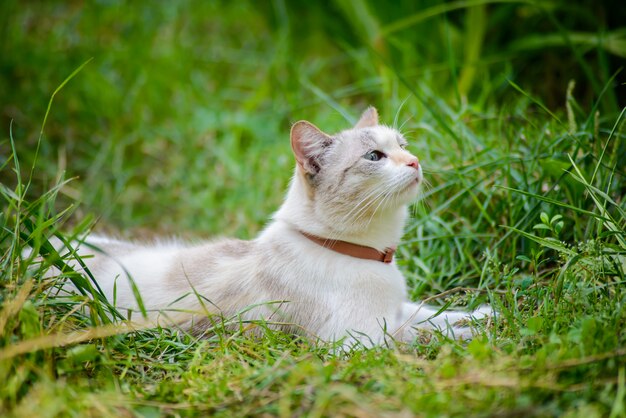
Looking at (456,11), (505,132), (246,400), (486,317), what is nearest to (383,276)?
(486,317)

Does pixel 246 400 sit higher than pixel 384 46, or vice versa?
pixel 384 46

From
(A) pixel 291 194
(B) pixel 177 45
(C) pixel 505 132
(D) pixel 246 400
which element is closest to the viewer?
(D) pixel 246 400

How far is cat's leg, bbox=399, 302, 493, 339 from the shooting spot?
2.35 metres

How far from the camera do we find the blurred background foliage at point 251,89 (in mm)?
3992

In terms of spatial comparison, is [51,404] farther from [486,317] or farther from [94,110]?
[94,110]

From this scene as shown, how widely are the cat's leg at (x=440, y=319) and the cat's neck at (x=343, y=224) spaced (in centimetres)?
30

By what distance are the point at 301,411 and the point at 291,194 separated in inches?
49.7

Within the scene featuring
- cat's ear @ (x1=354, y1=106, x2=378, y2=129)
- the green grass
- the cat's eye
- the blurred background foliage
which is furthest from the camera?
the blurred background foliage

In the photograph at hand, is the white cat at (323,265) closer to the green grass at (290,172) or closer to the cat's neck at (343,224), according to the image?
the cat's neck at (343,224)

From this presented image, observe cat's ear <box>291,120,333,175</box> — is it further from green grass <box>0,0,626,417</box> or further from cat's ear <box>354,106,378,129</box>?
green grass <box>0,0,626,417</box>

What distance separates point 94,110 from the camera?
4922 millimetres

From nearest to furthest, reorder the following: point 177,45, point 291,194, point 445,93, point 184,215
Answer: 1. point 291,194
2. point 184,215
3. point 445,93
4. point 177,45

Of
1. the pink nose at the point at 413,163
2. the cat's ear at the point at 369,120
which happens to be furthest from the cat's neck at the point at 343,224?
the cat's ear at the point at 369,120

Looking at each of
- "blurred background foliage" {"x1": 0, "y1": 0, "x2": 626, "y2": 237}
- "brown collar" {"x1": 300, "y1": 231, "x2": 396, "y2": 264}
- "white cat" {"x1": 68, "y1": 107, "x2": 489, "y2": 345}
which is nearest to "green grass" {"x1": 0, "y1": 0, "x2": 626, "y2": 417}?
"blurred background foliage" {"x1": 0, "y1": 0, "x2": 626, "y2": 237}
